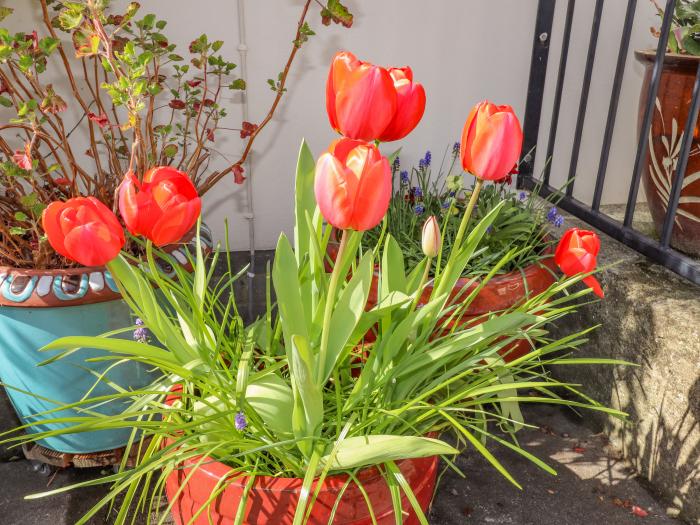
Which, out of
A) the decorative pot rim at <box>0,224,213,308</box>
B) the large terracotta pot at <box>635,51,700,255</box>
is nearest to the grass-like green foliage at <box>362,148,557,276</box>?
the large terracotta pot at <box>635,51,700,255</box>

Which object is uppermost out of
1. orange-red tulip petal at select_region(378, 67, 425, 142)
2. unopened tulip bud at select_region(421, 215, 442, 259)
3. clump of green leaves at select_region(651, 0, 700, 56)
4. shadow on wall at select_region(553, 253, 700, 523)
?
clump of green leaves at select_region(651, 0, 700, 56)

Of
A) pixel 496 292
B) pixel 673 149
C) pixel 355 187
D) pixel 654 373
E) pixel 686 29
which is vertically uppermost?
pixel 686 29

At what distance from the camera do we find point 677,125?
4.61 ft

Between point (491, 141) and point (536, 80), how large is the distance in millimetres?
1228

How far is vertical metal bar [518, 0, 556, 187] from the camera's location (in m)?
1.76

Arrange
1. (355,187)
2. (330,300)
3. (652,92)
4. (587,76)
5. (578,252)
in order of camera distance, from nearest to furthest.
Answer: (355,187) < (330,300) < (578,252) < (652,92) < (587,76)

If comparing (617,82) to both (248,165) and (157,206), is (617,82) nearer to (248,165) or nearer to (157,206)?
(248,165)

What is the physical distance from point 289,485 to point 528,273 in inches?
29.2

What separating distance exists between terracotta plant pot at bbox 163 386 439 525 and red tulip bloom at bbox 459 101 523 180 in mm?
367

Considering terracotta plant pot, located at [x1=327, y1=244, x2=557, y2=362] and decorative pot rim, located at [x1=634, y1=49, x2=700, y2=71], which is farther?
decorative pot rim, located at [x1=634, y1=49, x2=700, y2=71]

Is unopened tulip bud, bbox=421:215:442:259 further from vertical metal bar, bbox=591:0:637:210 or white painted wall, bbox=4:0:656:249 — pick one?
white painted wall, bbox=4:0:656:249

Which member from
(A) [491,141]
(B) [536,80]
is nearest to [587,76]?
(B) [536,80]

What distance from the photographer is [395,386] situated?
87 centimetres

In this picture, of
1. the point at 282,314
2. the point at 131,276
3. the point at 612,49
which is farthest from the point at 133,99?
the point at 612,49
